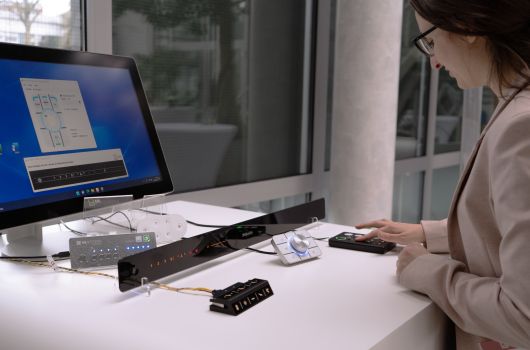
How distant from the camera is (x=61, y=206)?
4.01 feet

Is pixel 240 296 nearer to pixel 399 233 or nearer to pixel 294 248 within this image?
pixel 294 248

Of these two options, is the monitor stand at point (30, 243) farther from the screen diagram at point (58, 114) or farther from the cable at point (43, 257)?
the screen diagram at point (58, 114)

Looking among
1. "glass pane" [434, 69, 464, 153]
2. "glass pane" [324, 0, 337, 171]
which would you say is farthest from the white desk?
"glass pane" [434, 69, 464, 153]

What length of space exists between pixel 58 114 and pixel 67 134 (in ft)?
0.15

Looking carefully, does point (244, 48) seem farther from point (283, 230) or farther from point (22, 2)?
point (283, 230)

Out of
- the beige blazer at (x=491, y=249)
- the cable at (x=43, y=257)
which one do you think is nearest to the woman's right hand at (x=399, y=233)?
the beige blazer at (x=491, y=249)

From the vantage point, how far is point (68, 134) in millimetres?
1269

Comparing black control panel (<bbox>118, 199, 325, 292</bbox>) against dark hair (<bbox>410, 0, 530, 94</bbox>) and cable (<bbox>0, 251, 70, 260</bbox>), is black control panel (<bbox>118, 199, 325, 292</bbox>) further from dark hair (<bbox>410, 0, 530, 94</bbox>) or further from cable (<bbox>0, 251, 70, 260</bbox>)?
dark hair (<bbox>410, 0, 530, 94</bbox>)

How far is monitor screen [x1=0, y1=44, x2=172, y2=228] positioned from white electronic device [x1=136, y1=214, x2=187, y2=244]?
9cm

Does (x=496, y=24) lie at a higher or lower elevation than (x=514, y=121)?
higher

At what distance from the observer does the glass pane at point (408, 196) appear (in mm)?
4357

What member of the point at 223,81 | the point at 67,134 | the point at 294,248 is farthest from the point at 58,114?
the point at 223,81

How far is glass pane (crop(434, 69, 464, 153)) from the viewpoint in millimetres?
4617

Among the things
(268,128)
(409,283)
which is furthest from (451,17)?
(268,128)
